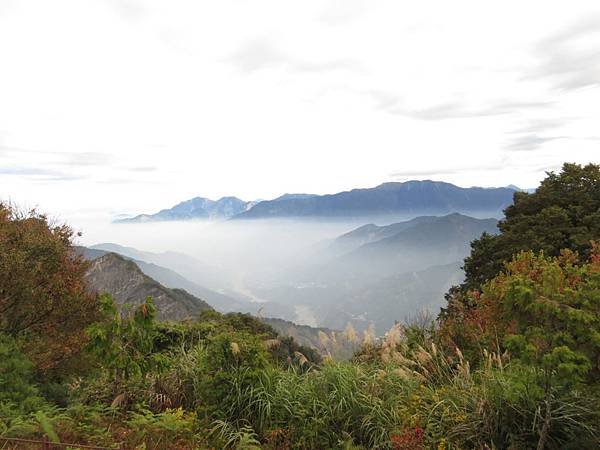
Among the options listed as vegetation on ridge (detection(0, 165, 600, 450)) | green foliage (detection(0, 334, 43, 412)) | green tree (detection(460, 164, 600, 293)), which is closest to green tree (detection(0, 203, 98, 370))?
green foliage (detection(0, 334, 43, 412))

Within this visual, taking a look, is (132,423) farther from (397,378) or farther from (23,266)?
(23,266)

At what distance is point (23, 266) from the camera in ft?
36.6

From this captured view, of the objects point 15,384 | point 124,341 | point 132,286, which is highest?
point 124,341

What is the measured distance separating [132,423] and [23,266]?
27.5 feet

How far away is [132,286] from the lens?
319 ft

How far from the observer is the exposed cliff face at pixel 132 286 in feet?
276

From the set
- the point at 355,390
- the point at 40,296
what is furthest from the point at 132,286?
the point at 355,390

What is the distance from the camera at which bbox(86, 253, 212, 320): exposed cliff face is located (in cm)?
8406

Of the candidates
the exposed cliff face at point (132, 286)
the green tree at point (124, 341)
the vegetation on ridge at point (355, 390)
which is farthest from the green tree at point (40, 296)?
the exposed cliff face at point (132, 286)

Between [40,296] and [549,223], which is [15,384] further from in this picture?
[549,223]

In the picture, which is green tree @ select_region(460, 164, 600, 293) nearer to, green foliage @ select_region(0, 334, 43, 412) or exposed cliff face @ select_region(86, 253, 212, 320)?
green foliage @ select_region(0, 334, 43, 412)

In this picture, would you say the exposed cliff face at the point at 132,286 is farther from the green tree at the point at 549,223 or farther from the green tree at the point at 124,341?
the green tree at the point at 124,341

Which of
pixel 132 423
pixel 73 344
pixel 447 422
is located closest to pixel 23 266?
pixel 73 344

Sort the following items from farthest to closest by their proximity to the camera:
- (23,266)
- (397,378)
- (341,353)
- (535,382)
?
(23,266)
(341,353)
(397,378)
(535,382)
